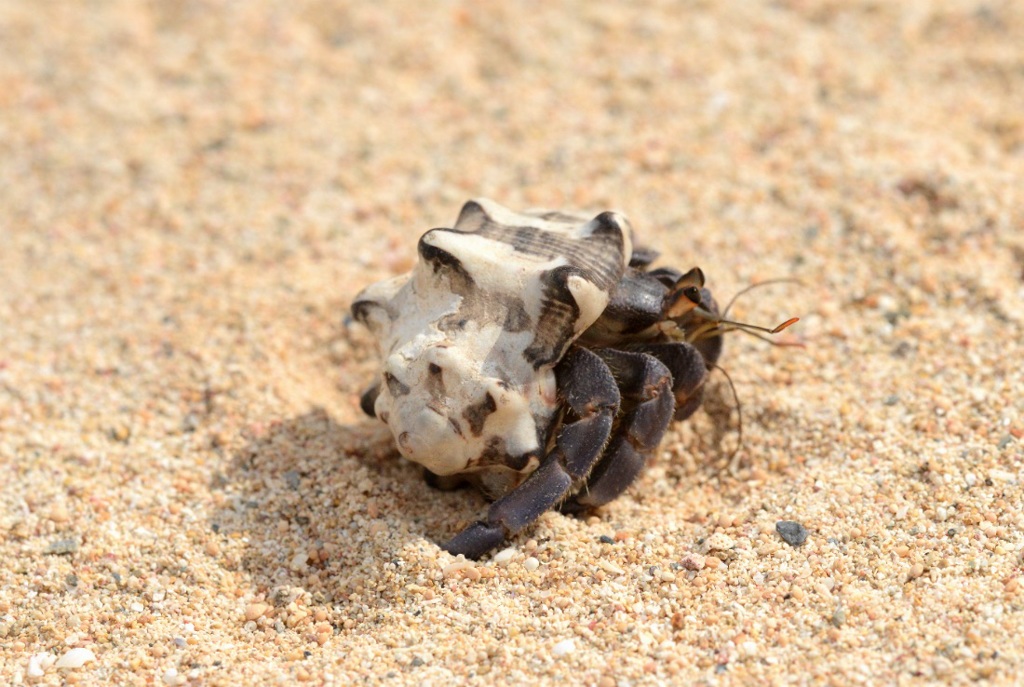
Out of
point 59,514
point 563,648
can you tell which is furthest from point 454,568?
point 59,514

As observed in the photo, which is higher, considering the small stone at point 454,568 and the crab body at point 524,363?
the crab body at point 524,363

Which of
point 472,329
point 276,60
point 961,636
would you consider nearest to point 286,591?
point 472,329

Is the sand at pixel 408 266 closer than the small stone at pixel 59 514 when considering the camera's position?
Yes

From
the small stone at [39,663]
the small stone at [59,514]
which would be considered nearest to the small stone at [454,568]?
the small stone at [39,663]

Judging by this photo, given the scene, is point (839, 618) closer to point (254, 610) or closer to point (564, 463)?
point (564, 463)

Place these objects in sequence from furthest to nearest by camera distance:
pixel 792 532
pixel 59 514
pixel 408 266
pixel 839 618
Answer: pixel 408 266
pixel 59 514
pixel 792 532
pixel 839 618

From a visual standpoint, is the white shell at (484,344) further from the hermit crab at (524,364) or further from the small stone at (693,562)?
the small stone at (693,562)

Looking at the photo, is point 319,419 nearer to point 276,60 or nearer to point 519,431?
point 519,431

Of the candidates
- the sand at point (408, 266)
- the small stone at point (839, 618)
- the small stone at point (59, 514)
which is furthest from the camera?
the small stone at point (59, 514)
